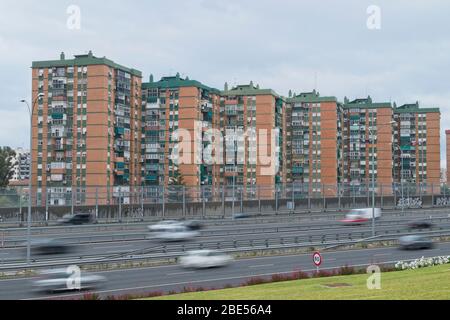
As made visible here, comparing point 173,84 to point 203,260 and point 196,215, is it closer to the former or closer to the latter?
point 196,215

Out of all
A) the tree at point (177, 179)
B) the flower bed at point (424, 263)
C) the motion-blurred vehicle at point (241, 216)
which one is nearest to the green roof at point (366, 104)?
the tree at point (177, 179)

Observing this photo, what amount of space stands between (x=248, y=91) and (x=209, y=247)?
262 feet

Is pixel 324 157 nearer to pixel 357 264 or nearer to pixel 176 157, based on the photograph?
pixel 176 157

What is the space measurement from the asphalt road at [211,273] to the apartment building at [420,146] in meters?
105

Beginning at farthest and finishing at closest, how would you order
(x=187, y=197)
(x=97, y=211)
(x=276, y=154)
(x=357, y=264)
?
(x=276, y=154) → (x=187, y=197) → (x=97, y=211) → (x=357, y=264)

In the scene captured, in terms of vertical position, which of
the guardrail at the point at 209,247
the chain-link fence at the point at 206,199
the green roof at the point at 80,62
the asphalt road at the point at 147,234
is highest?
the green roof at the point at 80,62

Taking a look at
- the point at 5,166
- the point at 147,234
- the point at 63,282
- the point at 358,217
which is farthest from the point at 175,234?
the point at 5,166

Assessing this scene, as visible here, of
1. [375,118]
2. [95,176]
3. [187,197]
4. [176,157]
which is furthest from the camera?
[375,118]

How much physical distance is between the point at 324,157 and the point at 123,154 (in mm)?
46697

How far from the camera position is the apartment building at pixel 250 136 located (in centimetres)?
11562

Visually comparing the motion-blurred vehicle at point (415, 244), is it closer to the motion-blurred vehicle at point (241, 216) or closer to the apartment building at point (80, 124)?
the motion-blurred vehicle at point (241, 216)

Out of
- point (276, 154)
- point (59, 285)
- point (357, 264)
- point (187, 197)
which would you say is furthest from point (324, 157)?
point (59, 285)

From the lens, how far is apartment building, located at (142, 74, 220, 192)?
353 ft

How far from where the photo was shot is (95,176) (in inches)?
3839
